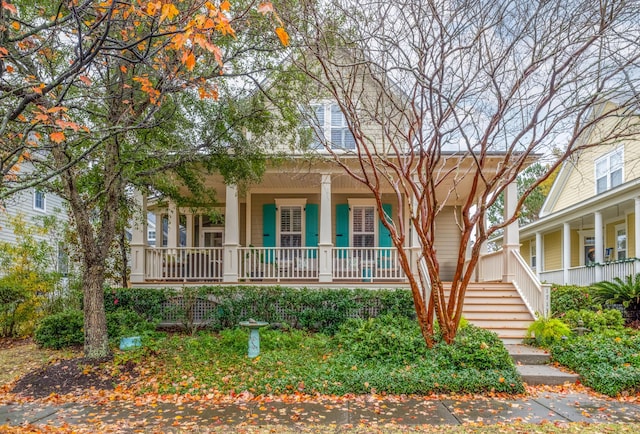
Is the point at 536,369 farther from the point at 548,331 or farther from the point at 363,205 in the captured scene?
the point at 363,205

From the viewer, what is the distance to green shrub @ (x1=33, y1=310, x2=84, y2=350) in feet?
28.1

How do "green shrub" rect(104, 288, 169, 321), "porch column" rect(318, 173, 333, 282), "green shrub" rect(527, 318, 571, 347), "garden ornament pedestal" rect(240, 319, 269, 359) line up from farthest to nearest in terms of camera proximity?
1. "porch column" rect(318, 173, 333, 282)
2. "green shrub" rect(104, 288, 169, 321)
3. "green shrub" rect(527, 318, 571, 347)
4. "garden ornament pedestal" rect(240, 319, 269, 359)

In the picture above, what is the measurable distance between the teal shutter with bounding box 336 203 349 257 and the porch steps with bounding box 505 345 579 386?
5935mm

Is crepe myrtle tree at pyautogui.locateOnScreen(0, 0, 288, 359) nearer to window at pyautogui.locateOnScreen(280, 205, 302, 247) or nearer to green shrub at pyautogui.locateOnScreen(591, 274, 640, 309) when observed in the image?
window at pyautogui.locateOnScreen(280, 205, 302, 247)

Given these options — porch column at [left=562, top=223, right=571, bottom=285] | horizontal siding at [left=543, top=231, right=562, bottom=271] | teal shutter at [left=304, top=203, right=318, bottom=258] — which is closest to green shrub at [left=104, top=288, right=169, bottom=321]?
teal shutter at [left=304, top=203, right=318, bottom=258]

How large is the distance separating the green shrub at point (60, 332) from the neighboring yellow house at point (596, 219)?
11644mm

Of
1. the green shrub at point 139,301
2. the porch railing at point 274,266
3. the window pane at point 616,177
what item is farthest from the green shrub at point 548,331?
the window pane at point 616,177

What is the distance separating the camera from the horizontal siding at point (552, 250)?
62.5 ft

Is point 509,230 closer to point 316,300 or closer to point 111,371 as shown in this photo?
point 316,300

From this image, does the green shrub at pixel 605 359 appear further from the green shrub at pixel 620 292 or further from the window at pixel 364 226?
the window at pixel 364 226

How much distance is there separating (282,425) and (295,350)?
10.3 feet

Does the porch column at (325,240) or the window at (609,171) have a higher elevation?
the window at (609,171)

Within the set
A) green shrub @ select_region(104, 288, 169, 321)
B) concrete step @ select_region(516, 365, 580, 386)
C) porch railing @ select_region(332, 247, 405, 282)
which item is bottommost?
concrete step @ select_region(516, 365, 580, 386)

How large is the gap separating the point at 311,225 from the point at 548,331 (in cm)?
686
